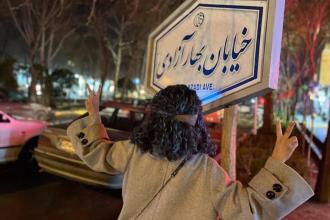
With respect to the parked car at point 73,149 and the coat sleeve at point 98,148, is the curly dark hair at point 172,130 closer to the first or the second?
the coat sleeve at point 98,148

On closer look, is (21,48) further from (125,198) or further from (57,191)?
(125,198)

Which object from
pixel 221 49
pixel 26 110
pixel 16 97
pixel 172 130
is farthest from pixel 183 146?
pixel 16 97

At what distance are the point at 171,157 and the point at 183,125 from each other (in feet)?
0.58

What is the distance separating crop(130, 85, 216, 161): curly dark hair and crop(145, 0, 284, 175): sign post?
1.46 metres

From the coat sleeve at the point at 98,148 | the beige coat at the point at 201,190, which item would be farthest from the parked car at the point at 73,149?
the beige coat at the point at 201,190

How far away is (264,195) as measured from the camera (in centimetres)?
191

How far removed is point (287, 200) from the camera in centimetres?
191

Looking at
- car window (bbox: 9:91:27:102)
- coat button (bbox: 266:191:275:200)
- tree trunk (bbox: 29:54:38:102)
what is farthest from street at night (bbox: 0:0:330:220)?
car window (bbox: 9:91:27:102)

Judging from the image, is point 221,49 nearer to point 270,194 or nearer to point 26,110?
point 270,194

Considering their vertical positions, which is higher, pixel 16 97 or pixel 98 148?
→ pixel 16 97

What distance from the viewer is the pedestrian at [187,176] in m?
1.91

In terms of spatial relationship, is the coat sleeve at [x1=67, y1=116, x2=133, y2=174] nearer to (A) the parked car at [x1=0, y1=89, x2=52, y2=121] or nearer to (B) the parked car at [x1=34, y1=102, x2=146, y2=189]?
(B) the parked car at [x1=34, y1=102, x2=146, y2=189]

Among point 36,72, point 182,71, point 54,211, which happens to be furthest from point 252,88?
point 36,72

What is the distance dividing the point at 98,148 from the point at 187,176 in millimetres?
564
